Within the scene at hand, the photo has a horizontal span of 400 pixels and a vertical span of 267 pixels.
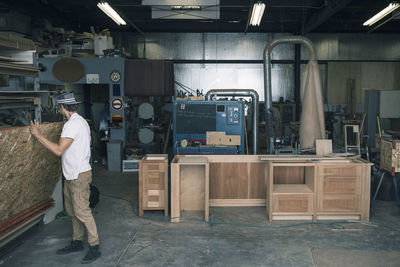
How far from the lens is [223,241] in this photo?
4449 millimetres

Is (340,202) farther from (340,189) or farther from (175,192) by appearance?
(175,192)

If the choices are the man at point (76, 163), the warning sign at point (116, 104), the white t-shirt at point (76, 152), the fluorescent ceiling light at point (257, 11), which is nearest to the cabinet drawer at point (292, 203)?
the man at point (76, 163)

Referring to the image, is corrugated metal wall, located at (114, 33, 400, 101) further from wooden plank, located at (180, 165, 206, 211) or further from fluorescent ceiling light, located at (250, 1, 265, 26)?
wooden plank, located at (180, 165, 206, 211)

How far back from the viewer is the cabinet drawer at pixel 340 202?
5.07 meters

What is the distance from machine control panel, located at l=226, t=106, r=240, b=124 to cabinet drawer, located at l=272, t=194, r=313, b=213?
2.51 metres

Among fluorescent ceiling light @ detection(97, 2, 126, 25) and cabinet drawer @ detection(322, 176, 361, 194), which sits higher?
fluorescent ceiling light @ detection(97, 2, 126, 25)

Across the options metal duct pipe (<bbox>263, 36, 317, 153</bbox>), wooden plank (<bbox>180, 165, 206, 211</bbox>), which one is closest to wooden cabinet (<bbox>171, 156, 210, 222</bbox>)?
wooden plank (<bbox>180, 165, 206, 211</bbox>)

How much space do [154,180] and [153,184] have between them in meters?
0.06

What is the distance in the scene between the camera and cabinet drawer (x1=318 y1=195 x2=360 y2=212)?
5.07 m

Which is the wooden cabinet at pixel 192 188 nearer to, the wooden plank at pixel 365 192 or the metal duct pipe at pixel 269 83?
the wooden plank at pixel 365 192

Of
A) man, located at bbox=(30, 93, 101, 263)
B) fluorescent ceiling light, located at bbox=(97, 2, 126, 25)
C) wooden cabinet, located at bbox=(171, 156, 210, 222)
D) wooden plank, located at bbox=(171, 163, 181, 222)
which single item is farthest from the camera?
fluorescent ceiling light, located at bbox=(97, 2, 126, 25)

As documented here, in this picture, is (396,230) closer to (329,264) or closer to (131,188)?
(329,264)

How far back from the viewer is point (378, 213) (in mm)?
5488

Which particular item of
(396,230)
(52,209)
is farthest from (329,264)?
(52,209)
